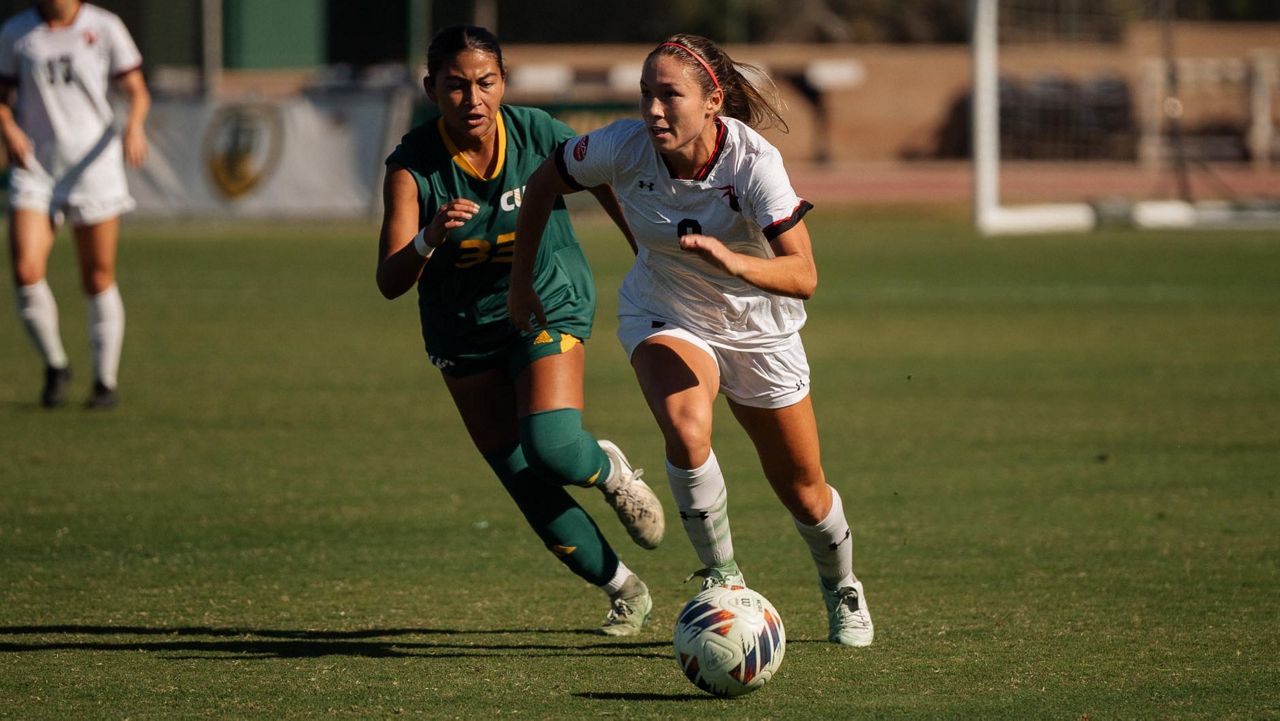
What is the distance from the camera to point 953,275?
19.3 m

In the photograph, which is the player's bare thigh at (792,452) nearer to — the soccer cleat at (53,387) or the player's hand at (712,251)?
the player's hand at (712,251)

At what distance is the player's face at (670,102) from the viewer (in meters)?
4.73

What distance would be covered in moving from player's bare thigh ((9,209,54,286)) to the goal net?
65.6 feet

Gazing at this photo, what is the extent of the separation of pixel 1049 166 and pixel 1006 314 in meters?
26.0

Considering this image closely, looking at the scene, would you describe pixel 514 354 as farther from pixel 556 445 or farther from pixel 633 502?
pixel 633 502

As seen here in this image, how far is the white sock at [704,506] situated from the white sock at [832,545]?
305 millimetres

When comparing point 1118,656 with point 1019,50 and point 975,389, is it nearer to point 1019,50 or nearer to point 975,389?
point 975,389

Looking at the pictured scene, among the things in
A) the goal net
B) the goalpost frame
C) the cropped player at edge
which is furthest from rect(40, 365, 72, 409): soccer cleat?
the goal net

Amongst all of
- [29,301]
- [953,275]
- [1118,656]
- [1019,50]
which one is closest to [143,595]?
[1118,656]

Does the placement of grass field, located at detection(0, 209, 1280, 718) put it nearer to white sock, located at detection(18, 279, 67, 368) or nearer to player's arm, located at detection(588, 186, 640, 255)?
white sock, located at detection(18, 279, 67, 368)

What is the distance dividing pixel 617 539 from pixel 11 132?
5018mm

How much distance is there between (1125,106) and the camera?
4200cm

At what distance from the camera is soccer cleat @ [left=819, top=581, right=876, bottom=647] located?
205 inches

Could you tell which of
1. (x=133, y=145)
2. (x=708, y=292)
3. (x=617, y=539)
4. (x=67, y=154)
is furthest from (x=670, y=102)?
(x=67, y=154)
